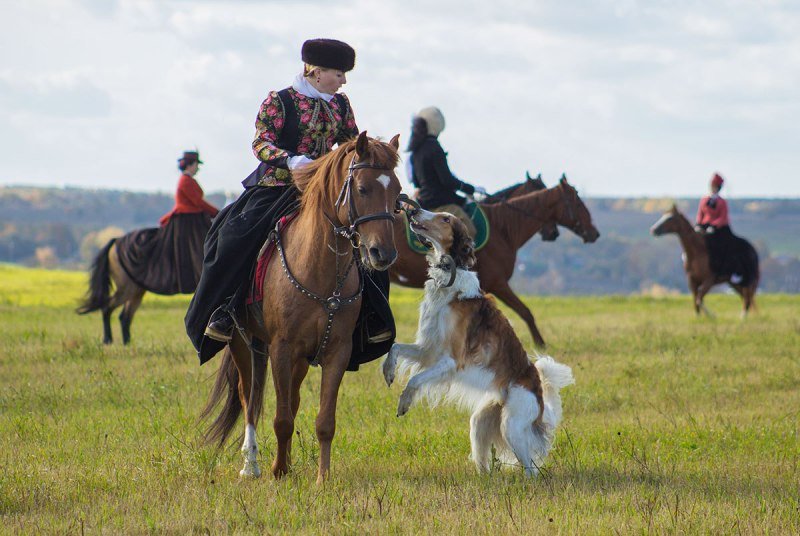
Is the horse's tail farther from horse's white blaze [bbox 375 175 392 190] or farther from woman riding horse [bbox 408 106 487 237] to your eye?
horse's white blaze [bbox 375 175 392 190]

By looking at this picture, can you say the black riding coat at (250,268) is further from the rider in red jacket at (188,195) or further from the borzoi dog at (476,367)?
the rider in red jacket at (188,195)

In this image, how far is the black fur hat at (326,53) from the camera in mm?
7055

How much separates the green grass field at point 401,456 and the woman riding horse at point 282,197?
96 centimetres

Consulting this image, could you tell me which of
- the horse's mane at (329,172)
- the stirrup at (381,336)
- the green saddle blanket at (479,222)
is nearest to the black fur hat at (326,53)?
the horse's mane at (329,172)

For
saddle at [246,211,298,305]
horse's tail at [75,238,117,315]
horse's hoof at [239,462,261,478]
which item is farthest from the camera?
horse's tail at [75,238,117,315]

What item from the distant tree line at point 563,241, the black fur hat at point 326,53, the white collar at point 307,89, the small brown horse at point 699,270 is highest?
the black fur hat at point 326,53

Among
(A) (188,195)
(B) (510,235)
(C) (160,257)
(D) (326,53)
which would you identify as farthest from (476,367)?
(C) (160,257)

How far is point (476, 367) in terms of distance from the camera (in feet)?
23.5

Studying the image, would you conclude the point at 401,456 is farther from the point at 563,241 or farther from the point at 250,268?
the point at 563,241

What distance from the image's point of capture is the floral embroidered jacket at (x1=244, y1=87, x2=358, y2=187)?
6.99 meters

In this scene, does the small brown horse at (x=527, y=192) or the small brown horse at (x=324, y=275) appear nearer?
the small brown horse at (x=324, y=275)

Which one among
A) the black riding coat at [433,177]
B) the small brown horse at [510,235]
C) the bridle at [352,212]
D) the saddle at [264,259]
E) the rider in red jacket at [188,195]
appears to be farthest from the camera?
the rider in red jacket at [188,195]

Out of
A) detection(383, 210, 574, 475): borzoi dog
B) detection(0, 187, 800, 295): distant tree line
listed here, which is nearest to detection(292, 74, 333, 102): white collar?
detection(383, 210, 574, 475): borzoi dog

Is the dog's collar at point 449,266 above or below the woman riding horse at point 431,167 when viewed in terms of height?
below
